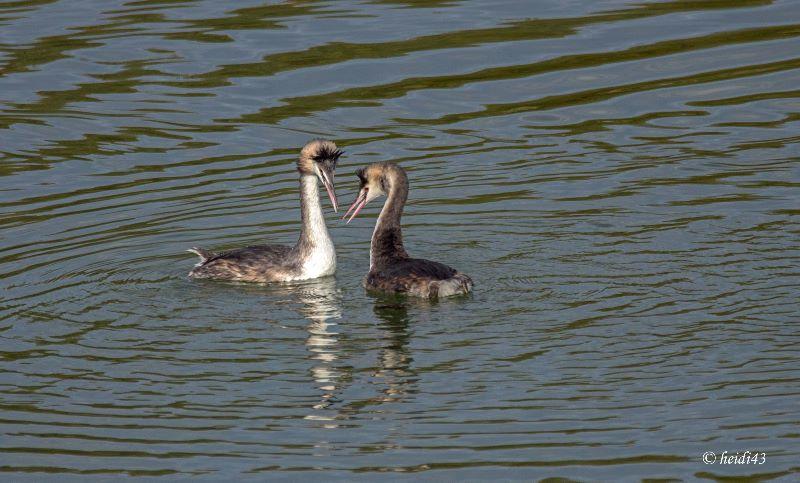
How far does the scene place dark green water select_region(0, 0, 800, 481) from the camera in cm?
963

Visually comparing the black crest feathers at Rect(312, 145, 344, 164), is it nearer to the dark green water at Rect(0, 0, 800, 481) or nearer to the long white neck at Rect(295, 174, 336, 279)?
the long white neck at Rect(295, 174, 336, 279)

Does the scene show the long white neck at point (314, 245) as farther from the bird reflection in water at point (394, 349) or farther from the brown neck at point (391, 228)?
the bird reflection in water at point (394, 349)

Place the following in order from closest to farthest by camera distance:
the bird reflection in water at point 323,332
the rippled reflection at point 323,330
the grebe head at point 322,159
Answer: the bird reflection in water at point 323,332 < the rippled reflection at point 323,330 < the grebe head at point 322,159

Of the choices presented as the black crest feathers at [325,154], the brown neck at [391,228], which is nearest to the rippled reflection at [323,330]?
the brown neck at [391,228]

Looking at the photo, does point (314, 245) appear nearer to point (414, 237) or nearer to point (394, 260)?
point (394, 260)

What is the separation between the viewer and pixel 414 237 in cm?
1473

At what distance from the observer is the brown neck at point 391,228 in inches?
533

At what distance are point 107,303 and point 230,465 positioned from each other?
375cm

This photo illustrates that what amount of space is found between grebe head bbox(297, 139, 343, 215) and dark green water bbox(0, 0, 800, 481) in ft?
3.16

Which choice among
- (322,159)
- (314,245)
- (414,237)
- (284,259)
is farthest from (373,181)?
(284,259)

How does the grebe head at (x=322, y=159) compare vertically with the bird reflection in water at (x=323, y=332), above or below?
above

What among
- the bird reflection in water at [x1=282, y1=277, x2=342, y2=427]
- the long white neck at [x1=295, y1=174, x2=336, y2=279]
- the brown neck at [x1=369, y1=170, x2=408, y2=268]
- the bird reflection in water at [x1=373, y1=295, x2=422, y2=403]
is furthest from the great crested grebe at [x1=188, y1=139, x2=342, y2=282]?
the bird reflection in water at [x1=373, y1=295, x2=422, y2=403]

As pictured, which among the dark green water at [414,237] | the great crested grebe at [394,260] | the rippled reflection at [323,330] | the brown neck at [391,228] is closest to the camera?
the dark green water at [414,237]

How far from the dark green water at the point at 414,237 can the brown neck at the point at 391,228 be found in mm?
407
